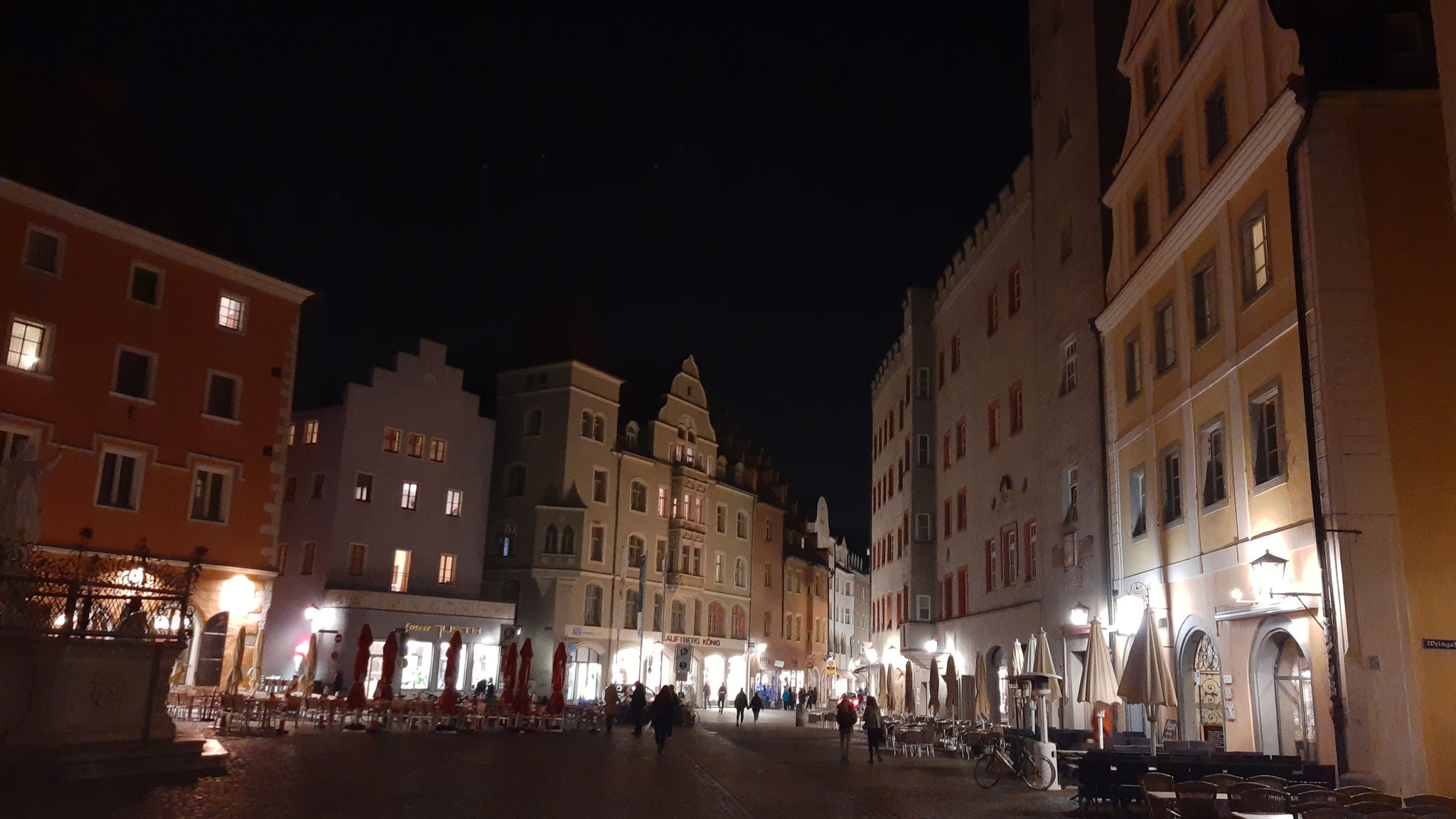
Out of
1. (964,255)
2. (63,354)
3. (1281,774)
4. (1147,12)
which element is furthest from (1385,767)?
(63,354)

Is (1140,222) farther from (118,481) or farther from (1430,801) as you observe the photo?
(118,481)

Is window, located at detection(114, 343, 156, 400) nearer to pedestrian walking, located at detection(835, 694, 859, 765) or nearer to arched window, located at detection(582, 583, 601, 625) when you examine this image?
pedestrian walking, located at detection(835, 694, 859, 765)

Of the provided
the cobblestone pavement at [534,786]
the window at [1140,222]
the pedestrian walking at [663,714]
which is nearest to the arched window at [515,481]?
the cobblestone pavement at [534,786]

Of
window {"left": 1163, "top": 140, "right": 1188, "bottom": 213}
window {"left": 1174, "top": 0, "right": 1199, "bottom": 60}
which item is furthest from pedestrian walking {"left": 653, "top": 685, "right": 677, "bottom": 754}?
window {"left": 1174, "top": 0, "right": 1199, "bottom": 60}

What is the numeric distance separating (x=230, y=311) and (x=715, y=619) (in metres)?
36.8

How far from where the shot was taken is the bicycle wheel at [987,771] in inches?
852

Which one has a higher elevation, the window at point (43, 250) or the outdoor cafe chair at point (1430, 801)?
the window at point (43, 250)

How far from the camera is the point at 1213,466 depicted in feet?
68.8

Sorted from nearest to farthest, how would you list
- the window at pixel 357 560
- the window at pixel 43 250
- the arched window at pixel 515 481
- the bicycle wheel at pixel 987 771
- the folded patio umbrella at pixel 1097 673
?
→ 1. the bicycle wheel at pixel 987 771
2. the folded patio umbrella at pixel 1097 673
3. the window at pixel 43 250
4. the window at pixel 357 560
5. the arched window at pixel 515 481

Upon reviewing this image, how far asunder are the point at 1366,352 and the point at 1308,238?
195 centimetres

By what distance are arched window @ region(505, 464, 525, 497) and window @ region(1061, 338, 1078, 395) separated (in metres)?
31.4

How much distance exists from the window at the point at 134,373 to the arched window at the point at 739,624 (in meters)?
40.4

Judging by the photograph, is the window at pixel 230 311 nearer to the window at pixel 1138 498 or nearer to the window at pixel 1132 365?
the window at pixel 1132 365

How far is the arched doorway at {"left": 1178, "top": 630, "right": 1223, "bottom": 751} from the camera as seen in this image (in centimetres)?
2111
